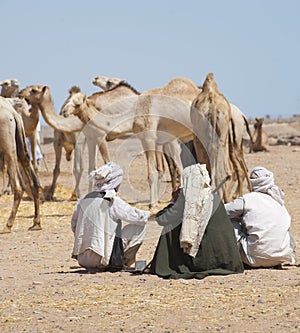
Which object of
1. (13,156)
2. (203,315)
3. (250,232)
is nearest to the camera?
(203,315)

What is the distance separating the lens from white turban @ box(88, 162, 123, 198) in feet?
25.9

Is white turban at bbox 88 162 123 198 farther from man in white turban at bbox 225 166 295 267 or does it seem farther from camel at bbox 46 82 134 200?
camel at bbox 46 82 134 200

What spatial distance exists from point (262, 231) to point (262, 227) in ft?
0.12

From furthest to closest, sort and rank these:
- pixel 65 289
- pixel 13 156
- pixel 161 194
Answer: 1. pixel 161 194
2. pixel 13 156
3. pixel 65 289

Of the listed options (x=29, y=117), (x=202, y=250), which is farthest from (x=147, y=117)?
(x=202, y=250)

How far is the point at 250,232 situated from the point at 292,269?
0.54 meters

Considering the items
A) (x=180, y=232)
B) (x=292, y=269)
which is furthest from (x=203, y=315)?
(x=292, y=269)

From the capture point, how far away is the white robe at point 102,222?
785cm

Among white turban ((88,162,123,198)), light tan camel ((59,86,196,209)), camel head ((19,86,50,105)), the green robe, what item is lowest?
light tan camel ((59,86,196,209))

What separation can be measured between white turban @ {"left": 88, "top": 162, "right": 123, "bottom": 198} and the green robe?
58 cm

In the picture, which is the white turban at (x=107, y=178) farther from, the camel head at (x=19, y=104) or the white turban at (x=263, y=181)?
the camel head at (x=19, y=104)

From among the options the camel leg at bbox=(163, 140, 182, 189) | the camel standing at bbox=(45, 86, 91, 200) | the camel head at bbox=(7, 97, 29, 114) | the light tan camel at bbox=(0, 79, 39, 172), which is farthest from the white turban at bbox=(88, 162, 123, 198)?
the camel leg at bbox=(163, 140, 182, 189)

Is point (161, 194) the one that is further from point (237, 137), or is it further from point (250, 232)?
point (250, 232)

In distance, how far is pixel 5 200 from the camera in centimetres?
1573
